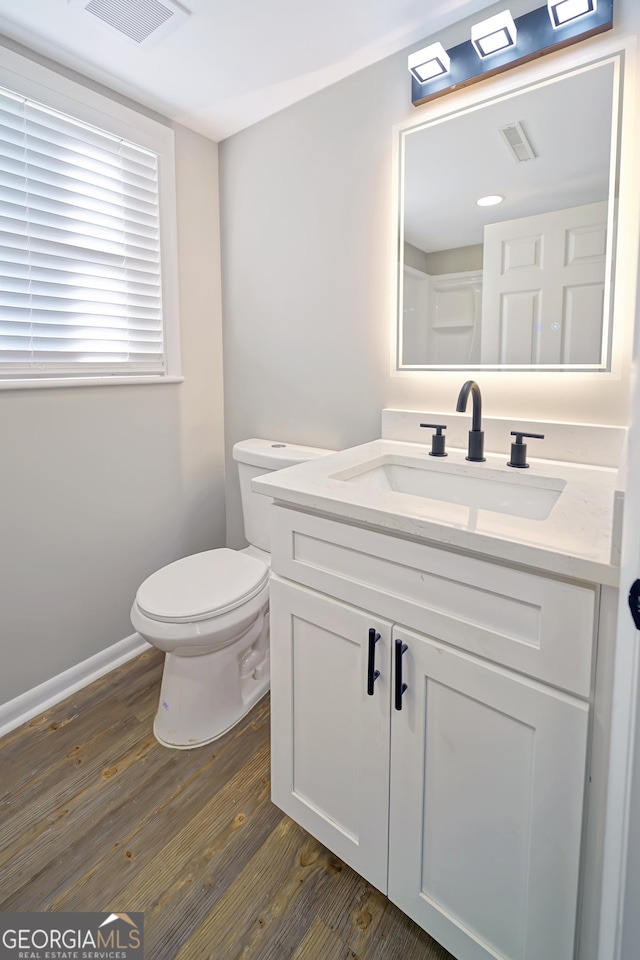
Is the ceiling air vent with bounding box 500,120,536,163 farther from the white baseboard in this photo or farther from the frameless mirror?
the white baseboard

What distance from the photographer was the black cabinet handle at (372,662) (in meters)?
0.97

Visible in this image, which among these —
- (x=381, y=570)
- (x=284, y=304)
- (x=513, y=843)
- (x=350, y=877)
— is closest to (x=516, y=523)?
(x=381, y=570)

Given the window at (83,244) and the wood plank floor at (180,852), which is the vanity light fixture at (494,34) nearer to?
the window at (83,244)

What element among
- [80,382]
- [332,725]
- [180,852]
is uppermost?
[80,382]

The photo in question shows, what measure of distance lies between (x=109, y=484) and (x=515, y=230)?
5.26 feet

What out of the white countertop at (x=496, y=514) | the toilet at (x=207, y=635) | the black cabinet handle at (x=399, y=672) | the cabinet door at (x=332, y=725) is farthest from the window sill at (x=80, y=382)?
the black cabinet handle at (x=399, y=672)

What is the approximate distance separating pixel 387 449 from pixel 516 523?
671 mm

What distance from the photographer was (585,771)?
73 cm

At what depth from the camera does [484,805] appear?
86cm

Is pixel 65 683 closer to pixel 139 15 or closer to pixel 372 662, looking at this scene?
pixel 372 662

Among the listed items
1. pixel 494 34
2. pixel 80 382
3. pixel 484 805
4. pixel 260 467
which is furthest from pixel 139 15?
pixel 484 805

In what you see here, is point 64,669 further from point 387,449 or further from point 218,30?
point 218,30

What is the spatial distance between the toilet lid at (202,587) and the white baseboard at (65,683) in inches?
20.5

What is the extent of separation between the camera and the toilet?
147cm
